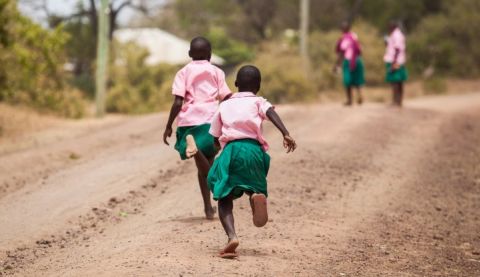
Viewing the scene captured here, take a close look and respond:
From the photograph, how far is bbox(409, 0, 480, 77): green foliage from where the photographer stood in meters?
42.6

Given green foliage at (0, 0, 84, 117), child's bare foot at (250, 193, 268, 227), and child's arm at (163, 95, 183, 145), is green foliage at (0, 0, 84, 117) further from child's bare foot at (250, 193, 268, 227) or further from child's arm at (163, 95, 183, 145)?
child's bare foot at (250, 193, 268, 227)

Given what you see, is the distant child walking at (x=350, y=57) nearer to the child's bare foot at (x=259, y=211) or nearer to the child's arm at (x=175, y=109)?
the child's arm at (x=175, y=109)

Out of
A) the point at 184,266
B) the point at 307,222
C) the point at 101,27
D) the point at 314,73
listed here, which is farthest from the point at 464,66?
the point at 184,266

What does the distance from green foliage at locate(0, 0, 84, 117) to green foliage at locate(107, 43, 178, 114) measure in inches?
137

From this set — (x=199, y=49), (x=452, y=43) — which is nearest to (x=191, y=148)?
(x=199, y=49)

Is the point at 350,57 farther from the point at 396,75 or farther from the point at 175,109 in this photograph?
the point at 175,109

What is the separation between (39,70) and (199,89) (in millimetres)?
16503

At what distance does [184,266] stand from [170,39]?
37.4 meters

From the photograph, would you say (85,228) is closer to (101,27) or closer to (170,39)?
(101,27)

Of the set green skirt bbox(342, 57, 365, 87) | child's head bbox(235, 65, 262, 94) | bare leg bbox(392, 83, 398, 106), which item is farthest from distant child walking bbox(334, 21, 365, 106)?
child's head bbox(235, 65, 262, 94)

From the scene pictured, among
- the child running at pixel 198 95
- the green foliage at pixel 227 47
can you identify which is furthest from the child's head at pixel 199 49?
the green foliage at pixel 227 47

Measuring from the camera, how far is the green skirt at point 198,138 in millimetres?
8906

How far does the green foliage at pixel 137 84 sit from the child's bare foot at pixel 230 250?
21522mm

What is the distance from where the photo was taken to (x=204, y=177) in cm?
923
